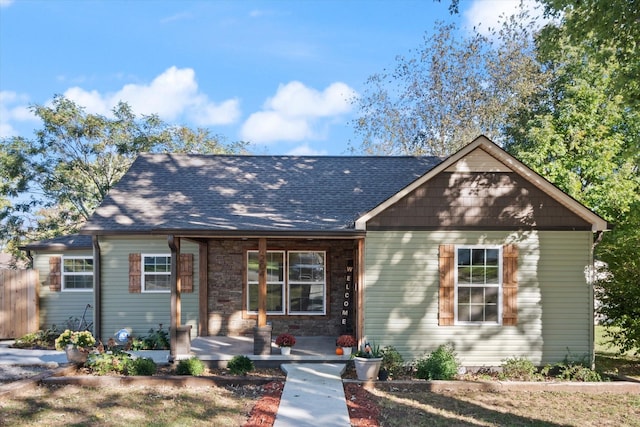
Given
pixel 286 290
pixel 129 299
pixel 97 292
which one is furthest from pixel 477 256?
pixel 97 292

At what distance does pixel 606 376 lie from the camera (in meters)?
10.2

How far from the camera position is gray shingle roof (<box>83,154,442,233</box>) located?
38.0ft

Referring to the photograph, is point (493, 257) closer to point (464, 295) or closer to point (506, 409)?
point (464, 295)

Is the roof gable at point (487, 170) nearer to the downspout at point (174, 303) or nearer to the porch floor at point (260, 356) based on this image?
the porch floor at point (260, 356)

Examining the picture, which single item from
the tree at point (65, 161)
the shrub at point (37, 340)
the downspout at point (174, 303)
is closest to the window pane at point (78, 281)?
the shrub at point (37, 340)

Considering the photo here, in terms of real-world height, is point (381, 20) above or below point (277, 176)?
above

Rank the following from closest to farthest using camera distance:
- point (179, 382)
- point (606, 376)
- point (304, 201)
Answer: point (179, 382), point (606, 376), point (304, 201)

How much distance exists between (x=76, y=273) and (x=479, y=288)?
10924 mm

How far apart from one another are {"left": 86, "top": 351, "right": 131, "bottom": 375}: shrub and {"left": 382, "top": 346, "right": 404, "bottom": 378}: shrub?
4948mm

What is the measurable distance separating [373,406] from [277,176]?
25.8 ft

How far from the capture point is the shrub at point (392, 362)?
33.3ft

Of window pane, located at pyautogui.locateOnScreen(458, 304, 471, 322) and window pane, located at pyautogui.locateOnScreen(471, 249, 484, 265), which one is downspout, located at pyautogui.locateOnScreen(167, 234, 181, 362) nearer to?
window pane, located at pyautogui.locateOnScreen(458, 304, 471, 322)

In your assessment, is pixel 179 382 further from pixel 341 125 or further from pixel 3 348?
pixel 341 125

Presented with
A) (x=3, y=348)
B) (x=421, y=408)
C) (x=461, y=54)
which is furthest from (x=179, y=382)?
(x=461, y=54)
